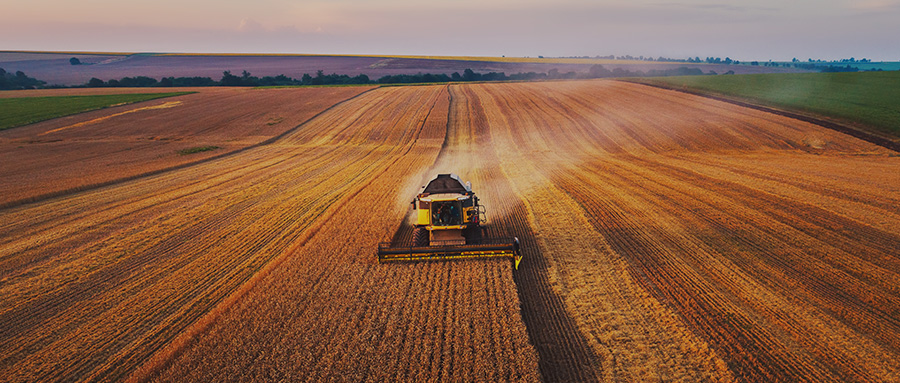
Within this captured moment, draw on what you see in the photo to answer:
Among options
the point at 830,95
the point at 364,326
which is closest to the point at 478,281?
the point at 364,326

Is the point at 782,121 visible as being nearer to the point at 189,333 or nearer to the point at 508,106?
the point at 508,106

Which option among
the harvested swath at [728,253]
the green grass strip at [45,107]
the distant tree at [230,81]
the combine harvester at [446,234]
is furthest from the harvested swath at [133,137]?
the distant tree at [230,81]

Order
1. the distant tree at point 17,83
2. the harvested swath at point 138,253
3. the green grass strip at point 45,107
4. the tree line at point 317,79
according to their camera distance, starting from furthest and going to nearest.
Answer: the tree line at point 317,79, the distant tree at point 17,83, the green grass strip at point 45,107, the harvested swath at point 138,253

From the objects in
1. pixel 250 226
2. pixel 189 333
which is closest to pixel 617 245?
pixel 189 333

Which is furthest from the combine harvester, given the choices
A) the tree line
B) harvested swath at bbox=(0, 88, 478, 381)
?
the tree line

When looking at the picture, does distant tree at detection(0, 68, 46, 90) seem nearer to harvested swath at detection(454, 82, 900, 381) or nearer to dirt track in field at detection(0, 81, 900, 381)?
dirt track in field at detection(0, 81, 900, 381)

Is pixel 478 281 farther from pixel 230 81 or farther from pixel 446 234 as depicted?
pixel 230 81

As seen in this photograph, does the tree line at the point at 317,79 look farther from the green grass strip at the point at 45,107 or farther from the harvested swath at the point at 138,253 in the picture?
the harvested swath at the point at 138,253
